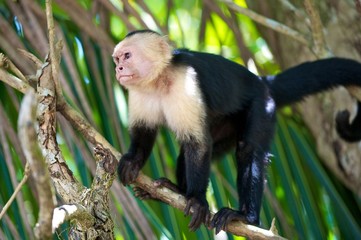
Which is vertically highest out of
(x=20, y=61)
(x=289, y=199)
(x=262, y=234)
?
(x=20, y=61)

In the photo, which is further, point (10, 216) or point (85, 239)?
point (10, 216)

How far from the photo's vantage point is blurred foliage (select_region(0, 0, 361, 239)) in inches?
153

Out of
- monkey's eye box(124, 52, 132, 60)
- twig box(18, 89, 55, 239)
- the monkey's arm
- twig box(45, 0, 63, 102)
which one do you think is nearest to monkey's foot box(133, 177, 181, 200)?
the monkey's arm

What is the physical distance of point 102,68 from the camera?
4.50 metres

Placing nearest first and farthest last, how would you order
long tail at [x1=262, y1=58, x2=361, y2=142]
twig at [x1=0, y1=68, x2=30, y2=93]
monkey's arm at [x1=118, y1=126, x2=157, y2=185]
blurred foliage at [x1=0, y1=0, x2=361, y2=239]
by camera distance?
twig at [x1=0, y1=68, x2=30, y2=93] < monkey's arm at [x1=118, y1=126, x2=157, y2=185] < blurred foliage at [x1=0, y1=0, x2=361, y2=239] < long tail at [x1=262, y1=58, x2=361, y2=142]

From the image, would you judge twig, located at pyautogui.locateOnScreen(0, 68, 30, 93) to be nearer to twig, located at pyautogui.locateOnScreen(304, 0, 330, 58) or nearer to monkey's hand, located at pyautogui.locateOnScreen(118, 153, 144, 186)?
monkey's hand, located at pyautogui.locateOnScreen(118, 153, 144, 186)

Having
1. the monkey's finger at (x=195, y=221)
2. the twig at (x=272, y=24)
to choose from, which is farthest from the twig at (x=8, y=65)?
the twig at (x=272, y=24)

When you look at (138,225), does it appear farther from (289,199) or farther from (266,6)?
(266,6)

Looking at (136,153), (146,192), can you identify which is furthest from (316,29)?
(146,192)

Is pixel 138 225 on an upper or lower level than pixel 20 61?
lower

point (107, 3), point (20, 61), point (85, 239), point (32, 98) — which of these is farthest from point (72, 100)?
point (32, 98)

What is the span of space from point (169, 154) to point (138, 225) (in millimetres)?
755

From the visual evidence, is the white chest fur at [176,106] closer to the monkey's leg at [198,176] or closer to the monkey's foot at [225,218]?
the monkey's leg at [198,176]

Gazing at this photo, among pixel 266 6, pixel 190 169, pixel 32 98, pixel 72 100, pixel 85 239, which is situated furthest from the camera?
pixel 266 6
